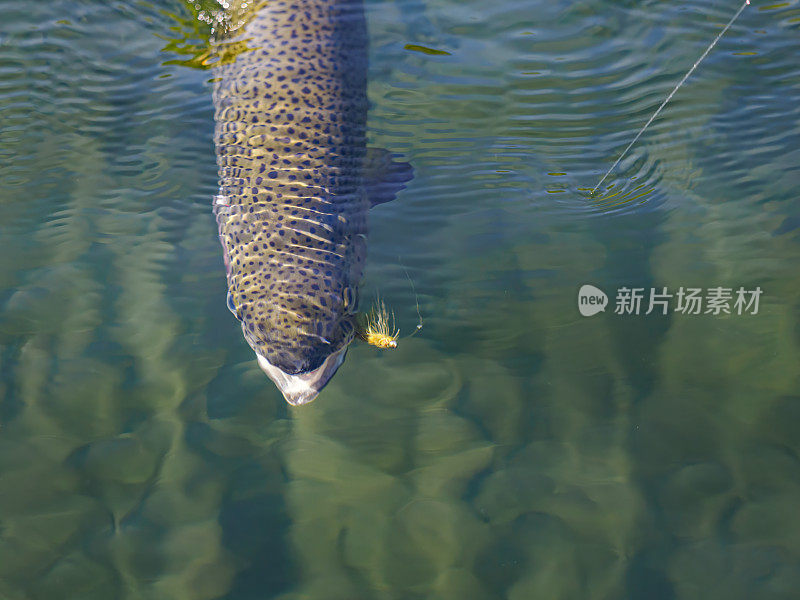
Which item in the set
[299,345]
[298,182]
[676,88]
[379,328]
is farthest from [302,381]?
[676,88]

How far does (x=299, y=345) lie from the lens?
3242 mm

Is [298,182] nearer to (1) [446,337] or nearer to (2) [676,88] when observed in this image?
(1) [446,337]

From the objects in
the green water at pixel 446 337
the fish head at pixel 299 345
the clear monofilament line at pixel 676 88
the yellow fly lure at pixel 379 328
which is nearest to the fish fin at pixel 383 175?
the green water at pixel 446 337

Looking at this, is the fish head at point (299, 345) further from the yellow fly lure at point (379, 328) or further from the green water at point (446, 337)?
the green water at point (446, 337)

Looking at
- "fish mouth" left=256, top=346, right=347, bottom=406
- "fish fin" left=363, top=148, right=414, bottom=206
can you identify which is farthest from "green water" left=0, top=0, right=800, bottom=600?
"fish mouth" left=256, top=346, right=347, bottom=406

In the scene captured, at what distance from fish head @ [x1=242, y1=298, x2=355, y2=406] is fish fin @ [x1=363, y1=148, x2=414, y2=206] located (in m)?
0.98

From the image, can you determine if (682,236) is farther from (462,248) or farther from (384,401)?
(384,401)

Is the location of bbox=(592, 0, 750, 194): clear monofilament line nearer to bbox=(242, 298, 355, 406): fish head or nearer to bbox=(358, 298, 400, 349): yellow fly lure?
bbox=(358, 298, 400, 349): yellow fly lure

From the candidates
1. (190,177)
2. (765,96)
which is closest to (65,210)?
(190,177)

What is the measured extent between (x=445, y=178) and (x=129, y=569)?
10.3 feet

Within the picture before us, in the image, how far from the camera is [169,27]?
5223 millimetres

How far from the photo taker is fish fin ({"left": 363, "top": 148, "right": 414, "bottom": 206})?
413 cm

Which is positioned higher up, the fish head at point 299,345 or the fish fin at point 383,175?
the fish fin at point 383,175

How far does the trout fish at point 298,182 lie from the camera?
3.37 m
